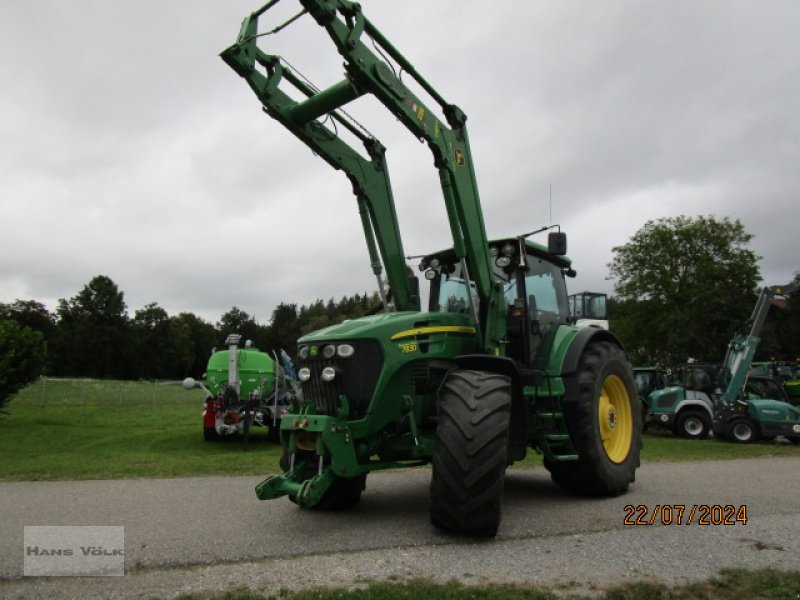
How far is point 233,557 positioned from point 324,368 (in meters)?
1.87

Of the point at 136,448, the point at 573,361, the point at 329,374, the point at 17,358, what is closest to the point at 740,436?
the point at 573,361

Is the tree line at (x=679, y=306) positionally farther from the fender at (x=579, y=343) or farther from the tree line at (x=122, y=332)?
the tree line at (x=122, y=332)

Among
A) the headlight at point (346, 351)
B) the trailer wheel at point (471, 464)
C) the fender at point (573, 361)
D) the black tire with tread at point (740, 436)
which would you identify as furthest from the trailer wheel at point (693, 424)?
the headlight at point (346, 351)

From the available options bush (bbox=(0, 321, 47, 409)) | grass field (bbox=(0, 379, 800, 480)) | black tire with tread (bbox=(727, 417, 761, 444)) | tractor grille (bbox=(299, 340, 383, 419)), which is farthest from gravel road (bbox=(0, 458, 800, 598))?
bush (bbox=(0, 321, 47, 409))

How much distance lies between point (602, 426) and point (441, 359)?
242 centimetres

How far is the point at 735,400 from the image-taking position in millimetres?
16547

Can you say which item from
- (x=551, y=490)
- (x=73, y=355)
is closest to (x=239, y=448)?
(x=551, y=490)

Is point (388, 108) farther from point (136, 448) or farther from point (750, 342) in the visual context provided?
point (750, 342)

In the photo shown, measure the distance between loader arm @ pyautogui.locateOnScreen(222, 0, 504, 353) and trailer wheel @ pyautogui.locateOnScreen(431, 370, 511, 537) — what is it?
5.09ft

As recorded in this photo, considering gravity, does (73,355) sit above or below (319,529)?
above

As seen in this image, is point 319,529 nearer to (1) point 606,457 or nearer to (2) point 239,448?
(1) point 606,457

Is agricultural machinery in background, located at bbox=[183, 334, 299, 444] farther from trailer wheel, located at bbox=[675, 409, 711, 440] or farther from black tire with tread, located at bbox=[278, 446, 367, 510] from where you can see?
trailer wheel, located at bbox=[675, 409, 711, 440]

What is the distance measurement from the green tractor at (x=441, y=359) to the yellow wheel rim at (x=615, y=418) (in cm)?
2

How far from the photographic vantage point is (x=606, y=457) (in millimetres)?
7074
